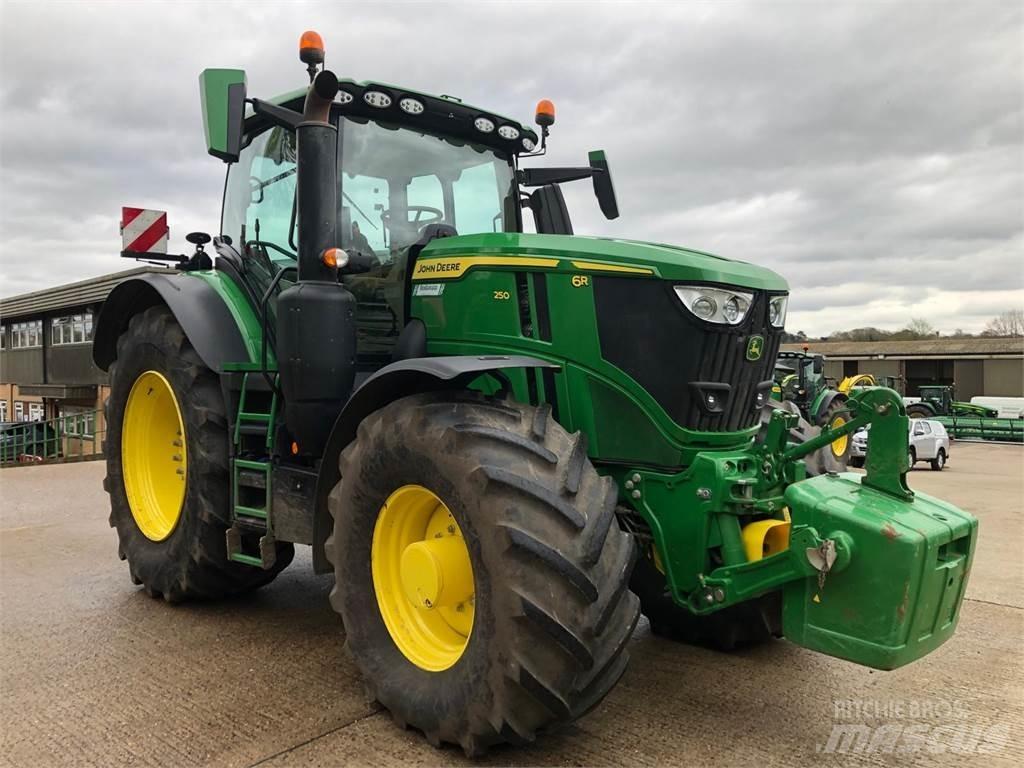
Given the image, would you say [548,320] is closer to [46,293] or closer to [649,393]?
[649,393]

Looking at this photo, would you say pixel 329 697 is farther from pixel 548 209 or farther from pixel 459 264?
pixel 548 209

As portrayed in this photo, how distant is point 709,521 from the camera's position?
3.12 meters

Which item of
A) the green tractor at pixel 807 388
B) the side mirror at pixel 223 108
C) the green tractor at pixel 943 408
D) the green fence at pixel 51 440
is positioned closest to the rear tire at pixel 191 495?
the side mirror at pixel 223 108

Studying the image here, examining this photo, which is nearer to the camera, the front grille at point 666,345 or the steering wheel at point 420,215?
the front grille at point 666,345

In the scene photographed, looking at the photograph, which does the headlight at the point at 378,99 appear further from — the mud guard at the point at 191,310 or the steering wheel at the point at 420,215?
the mud guard at the point at 191,310

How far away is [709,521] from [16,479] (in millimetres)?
10447

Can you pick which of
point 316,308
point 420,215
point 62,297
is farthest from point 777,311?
point 62,297

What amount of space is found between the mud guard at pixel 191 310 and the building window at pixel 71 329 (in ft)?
71.6

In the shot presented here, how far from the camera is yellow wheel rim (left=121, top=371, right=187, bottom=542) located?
16.6 ft

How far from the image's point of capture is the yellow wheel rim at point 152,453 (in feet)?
16.6

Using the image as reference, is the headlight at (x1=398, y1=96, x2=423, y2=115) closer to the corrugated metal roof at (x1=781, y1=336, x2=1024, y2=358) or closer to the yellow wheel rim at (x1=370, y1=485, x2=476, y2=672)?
the yellow wheel rim at (x1=370, y1=485, x2=476, y2=672)

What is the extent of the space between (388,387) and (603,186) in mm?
2209

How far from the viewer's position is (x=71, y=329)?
1044 inches

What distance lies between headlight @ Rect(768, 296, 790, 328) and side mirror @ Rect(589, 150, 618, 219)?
1.47 metres
